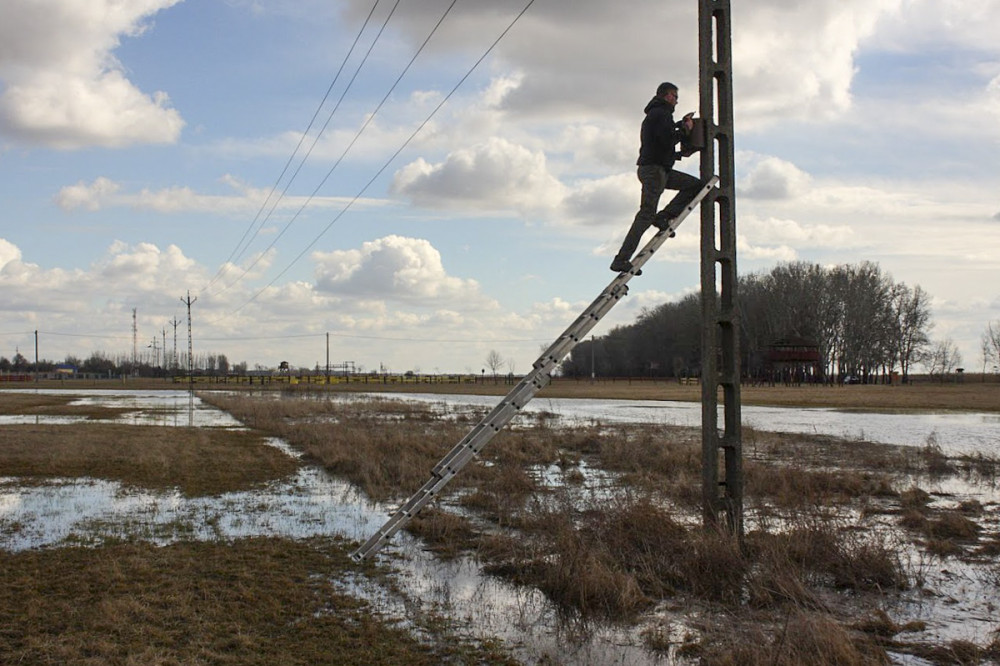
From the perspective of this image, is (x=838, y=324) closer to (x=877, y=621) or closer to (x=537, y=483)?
(x=537, y=483)

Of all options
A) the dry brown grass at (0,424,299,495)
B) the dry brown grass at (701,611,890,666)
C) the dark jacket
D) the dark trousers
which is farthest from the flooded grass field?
the dark jacket

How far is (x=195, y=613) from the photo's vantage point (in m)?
8.49

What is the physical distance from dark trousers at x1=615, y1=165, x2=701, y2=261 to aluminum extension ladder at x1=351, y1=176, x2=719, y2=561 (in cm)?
20

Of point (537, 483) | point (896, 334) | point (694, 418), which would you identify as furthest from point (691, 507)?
point (896, 334)

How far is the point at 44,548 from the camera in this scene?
1171cm

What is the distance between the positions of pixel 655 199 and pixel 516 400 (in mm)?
3036

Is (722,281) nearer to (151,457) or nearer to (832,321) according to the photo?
(151,457)

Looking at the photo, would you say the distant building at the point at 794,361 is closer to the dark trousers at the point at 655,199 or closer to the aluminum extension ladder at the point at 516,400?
the dark trousers at the point at 655,199

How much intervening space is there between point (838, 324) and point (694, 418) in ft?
287

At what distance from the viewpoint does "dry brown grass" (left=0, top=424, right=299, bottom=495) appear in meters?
20.1

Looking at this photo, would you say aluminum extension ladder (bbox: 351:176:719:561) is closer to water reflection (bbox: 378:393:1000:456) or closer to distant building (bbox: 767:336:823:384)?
water reflection (bbox: 378:393:1000:456)

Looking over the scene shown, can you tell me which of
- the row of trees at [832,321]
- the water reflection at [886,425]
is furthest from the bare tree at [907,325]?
the water reflection at [886,425]

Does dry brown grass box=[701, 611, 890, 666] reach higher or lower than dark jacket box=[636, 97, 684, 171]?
lower

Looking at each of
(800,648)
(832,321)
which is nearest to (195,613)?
(800,648)
